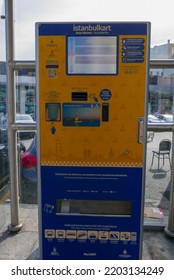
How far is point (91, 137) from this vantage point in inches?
82.0

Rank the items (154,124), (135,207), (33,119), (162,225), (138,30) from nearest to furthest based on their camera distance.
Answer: (138,30) → (135,207) → (154,124) → (33,119) → (162,225)

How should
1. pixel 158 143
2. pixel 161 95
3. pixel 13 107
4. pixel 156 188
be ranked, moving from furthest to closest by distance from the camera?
pixel 156 188 → pixel 158 143 → pixel 161 95 → pixel 13 107

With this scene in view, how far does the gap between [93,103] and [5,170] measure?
1635 millimetres

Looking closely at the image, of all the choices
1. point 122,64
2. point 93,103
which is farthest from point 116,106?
point 122,64

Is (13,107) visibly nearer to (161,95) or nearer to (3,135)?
(3,135)

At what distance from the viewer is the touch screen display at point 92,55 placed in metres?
2.00

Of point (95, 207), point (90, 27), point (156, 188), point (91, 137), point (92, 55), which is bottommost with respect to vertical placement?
point (156, 188)

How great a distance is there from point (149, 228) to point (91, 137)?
1.59 metres

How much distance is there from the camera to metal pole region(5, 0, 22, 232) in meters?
2.67

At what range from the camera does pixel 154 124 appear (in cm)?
272

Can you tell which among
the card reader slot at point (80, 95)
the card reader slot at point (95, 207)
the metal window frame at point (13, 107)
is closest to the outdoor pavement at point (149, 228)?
the metal window frame at point (13, 107)

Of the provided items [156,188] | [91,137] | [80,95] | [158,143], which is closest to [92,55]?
[80,95]

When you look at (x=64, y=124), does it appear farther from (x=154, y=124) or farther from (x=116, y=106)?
(x=154, y=124)

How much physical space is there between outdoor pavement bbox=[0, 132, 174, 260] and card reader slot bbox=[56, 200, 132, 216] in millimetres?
728
